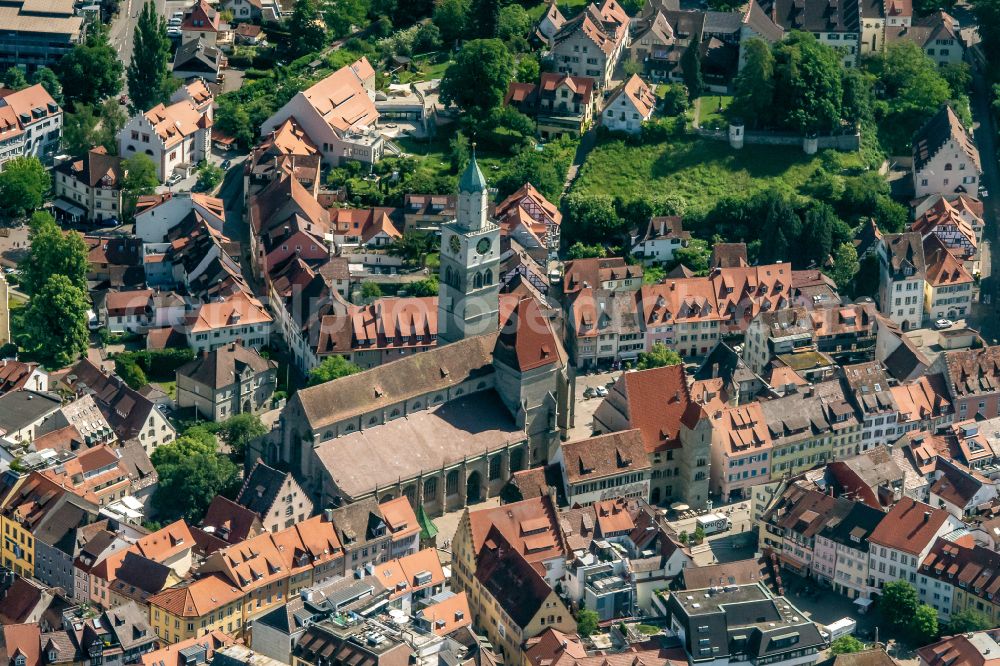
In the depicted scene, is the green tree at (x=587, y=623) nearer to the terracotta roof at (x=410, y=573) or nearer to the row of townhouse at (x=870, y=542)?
the terracotta roof at (x=410, y=573)

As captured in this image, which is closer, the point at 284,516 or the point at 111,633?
the point at 111,633

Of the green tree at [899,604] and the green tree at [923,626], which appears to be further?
the green tree at [899,604]

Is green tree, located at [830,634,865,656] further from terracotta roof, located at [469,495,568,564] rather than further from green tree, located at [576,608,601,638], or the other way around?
Result: terracotta roof, located at [469,495,568,564]

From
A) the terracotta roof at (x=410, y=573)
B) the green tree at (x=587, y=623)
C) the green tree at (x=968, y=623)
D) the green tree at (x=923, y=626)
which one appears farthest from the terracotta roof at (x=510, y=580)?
the green tree at (x=968, y=623)

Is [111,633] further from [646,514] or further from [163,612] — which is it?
[646,514]

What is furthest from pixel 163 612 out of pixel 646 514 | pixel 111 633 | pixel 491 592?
pixel 646 514

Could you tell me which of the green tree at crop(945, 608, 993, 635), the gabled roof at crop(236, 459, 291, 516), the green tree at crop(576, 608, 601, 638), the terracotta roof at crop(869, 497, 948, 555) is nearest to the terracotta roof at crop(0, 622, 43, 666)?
the gabled roof at crop(236, 459, 291, 516)

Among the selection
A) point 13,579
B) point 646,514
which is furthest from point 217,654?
point 646,514
